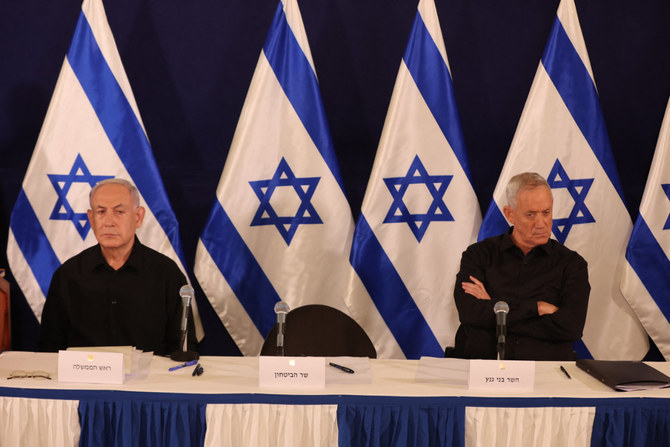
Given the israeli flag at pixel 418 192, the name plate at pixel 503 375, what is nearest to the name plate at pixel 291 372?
the name plate at pixel 503 375

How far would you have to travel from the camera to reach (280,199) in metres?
4.70

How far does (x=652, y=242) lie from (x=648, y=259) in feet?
0.33

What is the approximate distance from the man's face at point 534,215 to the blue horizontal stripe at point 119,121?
1.97 metres

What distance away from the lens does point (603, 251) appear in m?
4.71

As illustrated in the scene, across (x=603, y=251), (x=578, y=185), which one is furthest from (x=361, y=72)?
(x=603, y=251)

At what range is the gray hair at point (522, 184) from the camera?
3945mm

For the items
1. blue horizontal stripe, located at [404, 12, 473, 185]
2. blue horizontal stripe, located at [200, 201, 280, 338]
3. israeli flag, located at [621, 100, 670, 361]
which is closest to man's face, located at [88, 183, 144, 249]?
blue horizontal stripe, located at [200, 201, 280, 338]

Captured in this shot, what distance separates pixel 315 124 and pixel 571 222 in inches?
63.2

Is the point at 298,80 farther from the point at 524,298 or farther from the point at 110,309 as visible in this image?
the point at 524,298

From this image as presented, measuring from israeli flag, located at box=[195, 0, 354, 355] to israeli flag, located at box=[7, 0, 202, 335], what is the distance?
0.29 meters

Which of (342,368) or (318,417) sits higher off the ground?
(342,368)

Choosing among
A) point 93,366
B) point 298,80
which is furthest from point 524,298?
point 93,366

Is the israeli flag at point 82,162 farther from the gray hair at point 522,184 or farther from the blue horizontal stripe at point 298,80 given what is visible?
the gray hair at point 522,184

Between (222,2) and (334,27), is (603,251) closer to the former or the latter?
(334,27)
